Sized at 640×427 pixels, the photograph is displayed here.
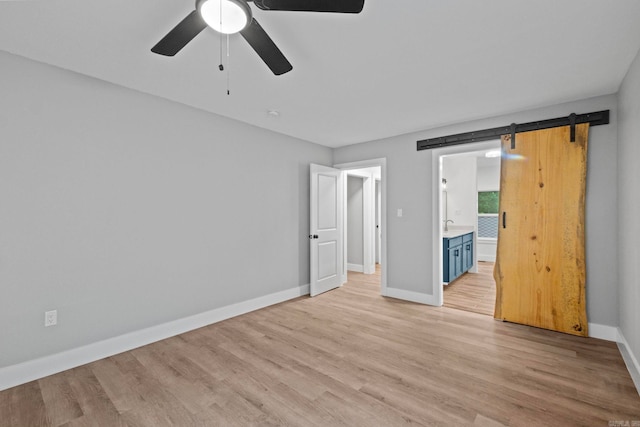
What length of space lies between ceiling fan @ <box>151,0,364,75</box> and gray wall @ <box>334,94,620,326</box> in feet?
9.67

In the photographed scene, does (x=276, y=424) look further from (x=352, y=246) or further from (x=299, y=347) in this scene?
(x=352, y=246)

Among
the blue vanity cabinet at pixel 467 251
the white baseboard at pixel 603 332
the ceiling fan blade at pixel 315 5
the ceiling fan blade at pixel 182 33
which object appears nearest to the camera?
the ceiling fan blade at pixel 315 5

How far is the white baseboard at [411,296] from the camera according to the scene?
4.07 metres

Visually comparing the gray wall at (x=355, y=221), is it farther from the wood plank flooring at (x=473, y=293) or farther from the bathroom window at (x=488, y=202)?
the bathroom window at (x=488, y=202)

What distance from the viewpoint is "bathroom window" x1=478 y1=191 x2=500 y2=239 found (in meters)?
7.56

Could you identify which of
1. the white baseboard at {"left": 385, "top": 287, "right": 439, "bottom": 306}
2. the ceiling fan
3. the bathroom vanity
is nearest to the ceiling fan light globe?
the ceiling fan

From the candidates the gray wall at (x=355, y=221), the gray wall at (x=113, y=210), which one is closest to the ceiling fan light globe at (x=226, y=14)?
the gray wall at (x=113, y=210)

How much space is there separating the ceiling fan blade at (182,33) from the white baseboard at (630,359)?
11.9ft

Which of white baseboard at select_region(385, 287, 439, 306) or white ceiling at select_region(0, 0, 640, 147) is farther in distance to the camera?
white baseboard at select_region(385, 287, 439, 306)

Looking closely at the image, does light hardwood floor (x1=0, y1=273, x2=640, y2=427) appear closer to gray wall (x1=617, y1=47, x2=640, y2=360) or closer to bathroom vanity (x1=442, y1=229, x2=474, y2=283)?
gray wall (x1=617, y1=47, x2=640, y2=360)

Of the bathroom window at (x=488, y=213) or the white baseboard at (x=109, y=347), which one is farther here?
the bathroom window at (x=488, y=213)

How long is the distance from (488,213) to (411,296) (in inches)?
185

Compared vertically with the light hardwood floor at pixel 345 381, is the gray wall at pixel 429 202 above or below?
above

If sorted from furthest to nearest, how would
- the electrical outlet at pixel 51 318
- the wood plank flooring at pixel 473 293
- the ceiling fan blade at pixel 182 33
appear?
the wood plank flooring at pixel 473 293 < the electrical outlet at pixel 51 318 < the ceiling fan blade at pixel 182 33
